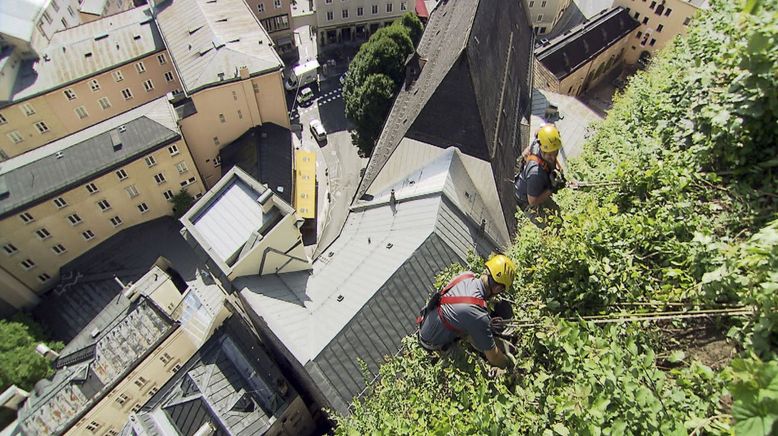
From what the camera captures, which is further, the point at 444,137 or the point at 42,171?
the point at 42,171

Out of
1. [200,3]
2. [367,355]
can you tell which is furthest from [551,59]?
[367,355]

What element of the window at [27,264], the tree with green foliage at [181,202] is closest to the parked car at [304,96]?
the tree with green foliage at [181,202]

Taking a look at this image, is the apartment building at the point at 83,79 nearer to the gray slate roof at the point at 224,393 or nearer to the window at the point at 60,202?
the window at the point at 60,202

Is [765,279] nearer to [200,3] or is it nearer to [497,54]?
[497,54]

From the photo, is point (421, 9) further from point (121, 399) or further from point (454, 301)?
point (454, 301)

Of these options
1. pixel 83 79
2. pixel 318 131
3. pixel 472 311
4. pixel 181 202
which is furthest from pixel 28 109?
pixel 472 311

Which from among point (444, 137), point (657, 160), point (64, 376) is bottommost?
point (64, 376)

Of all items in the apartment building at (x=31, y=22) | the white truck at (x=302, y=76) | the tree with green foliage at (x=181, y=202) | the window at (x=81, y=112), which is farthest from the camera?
the white truck at (x=302, y=76)
